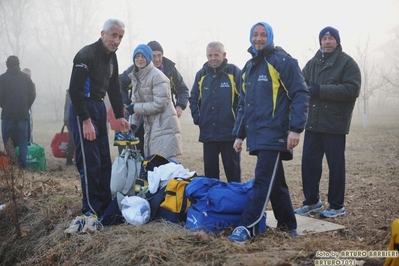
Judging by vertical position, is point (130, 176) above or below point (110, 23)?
below

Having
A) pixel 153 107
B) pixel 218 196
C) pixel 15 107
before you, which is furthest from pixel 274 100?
pixel 15 107

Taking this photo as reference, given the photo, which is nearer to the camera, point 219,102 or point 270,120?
point 270,120

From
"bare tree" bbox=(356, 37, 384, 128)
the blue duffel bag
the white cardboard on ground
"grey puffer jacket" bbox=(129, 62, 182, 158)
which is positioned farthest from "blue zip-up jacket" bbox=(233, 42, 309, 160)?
"bare tree" bbox=(356, 37, 384, 128)

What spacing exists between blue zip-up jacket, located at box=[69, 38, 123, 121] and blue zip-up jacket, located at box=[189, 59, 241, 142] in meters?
1.23

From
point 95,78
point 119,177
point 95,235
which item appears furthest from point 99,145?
point 95,235

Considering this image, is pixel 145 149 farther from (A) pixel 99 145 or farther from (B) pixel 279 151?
(B) pixel 279 151

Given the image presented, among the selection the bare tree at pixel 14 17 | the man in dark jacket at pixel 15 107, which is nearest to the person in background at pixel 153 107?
the man in dark jacket at pixel 15 107

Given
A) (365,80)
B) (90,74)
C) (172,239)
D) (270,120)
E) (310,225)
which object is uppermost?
(365,80)

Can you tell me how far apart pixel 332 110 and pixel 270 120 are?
1436 millimetres

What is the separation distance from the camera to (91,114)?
16.0 ft

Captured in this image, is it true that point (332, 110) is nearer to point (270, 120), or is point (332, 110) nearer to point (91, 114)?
point (270, 120)

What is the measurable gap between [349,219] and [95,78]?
10.9 feet

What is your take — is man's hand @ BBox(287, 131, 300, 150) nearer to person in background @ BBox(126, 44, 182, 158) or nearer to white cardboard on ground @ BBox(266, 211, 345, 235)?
white cardboard on ground @ BBox(266, 211, 345, 235)

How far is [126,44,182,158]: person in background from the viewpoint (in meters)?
5.82
